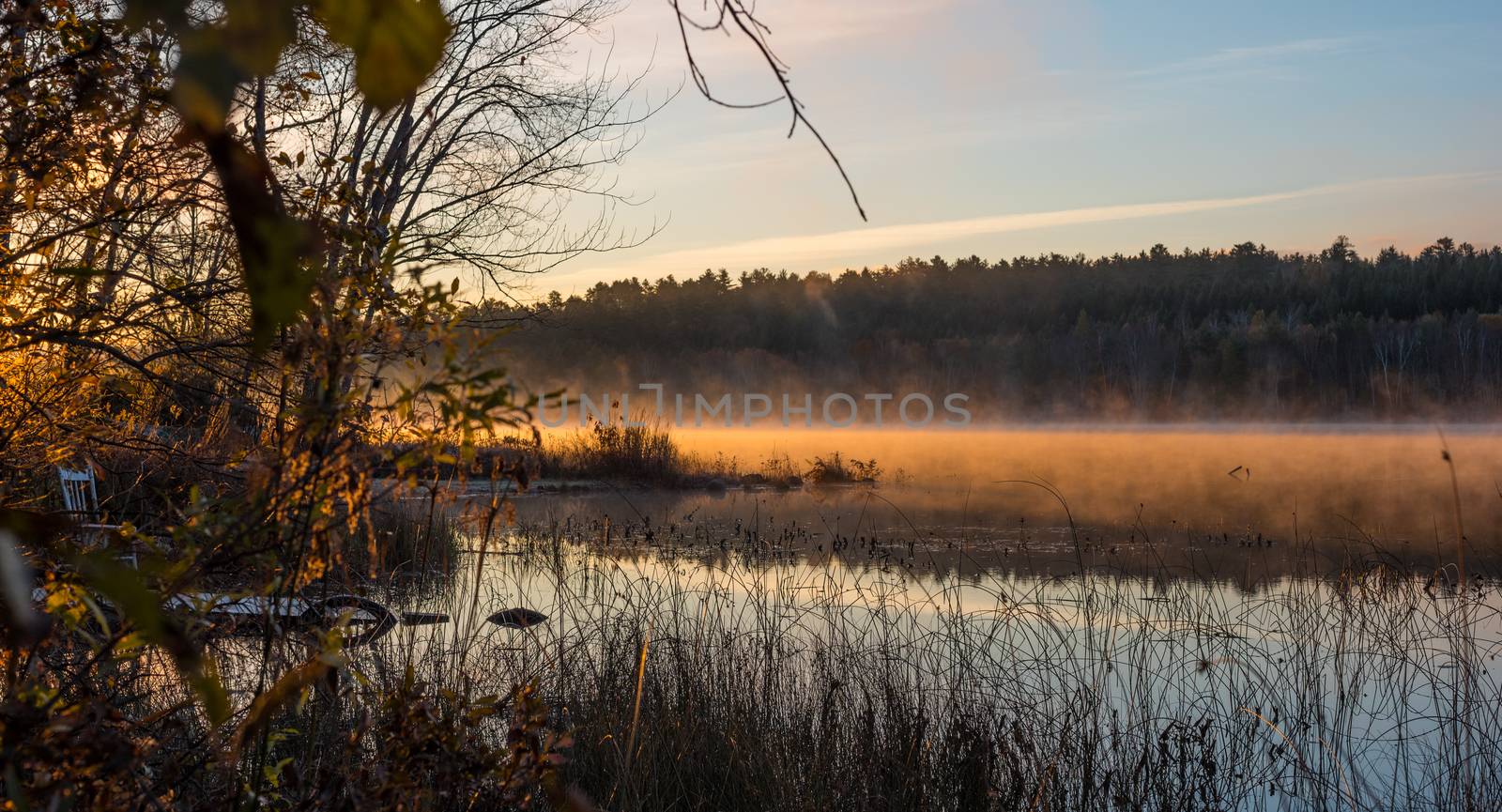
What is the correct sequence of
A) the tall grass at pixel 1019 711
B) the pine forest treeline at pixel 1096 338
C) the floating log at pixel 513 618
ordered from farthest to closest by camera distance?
the pine forest treeline at pixel 1096 338 < the floating log at pixel 513 618 < the tall grass at pixel 1019 711

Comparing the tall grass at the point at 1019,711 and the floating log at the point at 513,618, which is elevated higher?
the floating log at the point at 513,618

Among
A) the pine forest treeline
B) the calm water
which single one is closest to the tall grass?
the calm water

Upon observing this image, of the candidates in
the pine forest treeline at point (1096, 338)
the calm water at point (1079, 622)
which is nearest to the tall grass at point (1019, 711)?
the calm water at point (1079, 622)

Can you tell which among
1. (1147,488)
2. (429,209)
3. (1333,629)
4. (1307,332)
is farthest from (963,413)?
(1333,629)

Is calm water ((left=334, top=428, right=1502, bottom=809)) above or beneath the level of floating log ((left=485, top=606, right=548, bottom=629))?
beneath

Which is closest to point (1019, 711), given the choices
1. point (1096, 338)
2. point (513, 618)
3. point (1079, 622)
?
point (1079, 622)

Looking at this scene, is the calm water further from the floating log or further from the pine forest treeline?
the pine forest treeline

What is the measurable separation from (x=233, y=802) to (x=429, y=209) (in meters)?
10.9

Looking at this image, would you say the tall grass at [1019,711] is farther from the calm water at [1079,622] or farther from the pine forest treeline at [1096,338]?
the pine forest treeline at [1096,338]

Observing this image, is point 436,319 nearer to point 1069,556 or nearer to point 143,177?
point 143,177

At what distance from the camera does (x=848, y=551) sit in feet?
30.9

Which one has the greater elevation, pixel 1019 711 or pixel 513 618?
pixel 513 618

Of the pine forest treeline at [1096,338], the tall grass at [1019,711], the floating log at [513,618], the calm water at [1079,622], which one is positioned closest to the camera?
the tall grass at [1019,711]

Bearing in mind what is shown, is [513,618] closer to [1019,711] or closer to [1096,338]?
[1019,711]
